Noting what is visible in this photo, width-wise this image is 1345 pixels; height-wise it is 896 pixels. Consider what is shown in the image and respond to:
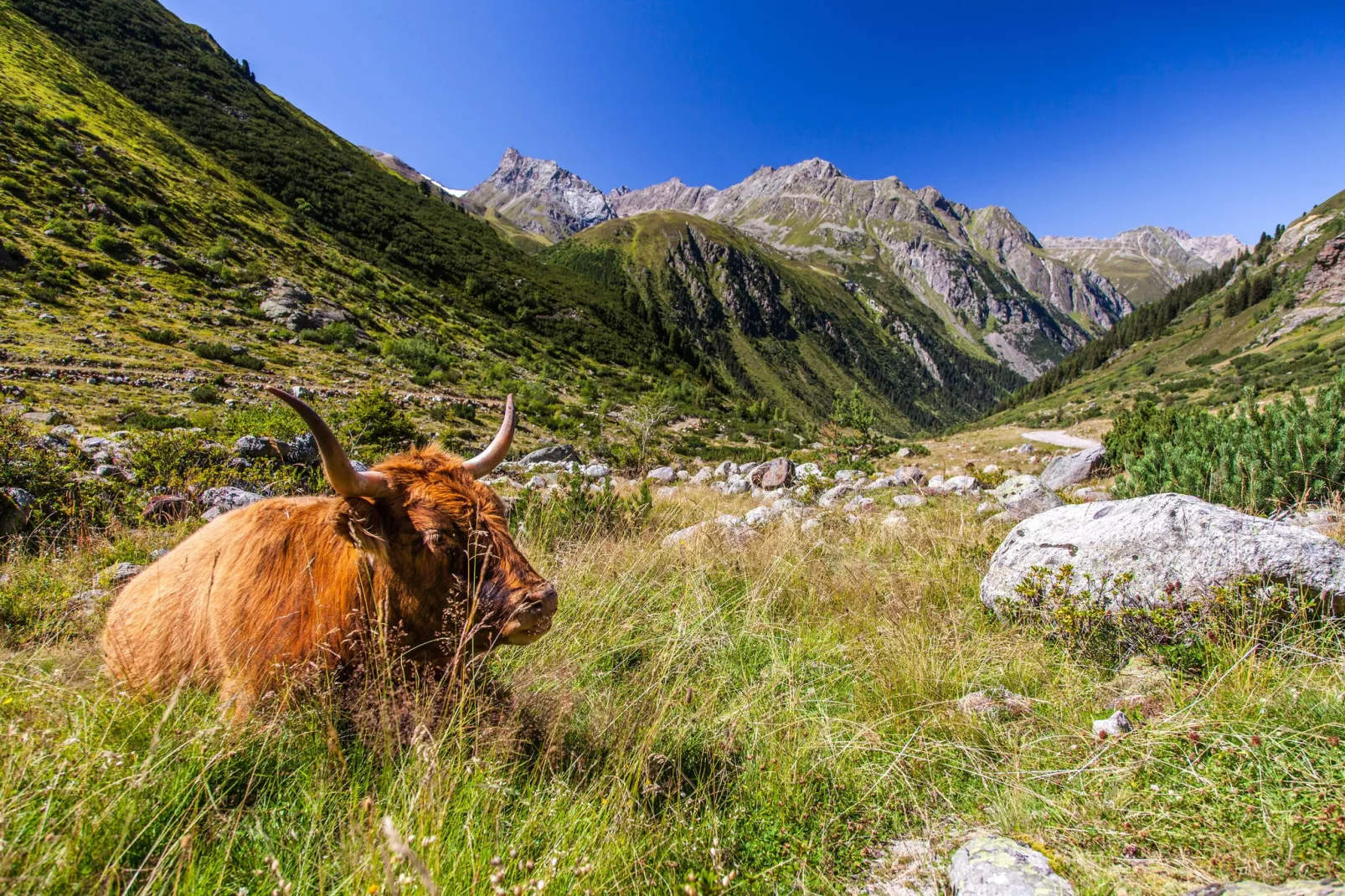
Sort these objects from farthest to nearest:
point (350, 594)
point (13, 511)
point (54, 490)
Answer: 1. point (54, 490)
2. point (13, 511)
3. point (350, 594)

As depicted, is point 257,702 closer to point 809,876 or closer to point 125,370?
point 809,876

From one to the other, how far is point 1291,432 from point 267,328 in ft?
99.5

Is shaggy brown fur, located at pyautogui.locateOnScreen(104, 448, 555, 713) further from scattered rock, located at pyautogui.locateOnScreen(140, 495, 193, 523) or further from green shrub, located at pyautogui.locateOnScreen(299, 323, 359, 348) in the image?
green shrub, located at pyautogui.locateOnScreen(299, 323, 359, 348)

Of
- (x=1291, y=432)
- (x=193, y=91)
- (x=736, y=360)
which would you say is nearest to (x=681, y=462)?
(x=1291, y=432)

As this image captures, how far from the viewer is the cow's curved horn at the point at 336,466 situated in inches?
76.2

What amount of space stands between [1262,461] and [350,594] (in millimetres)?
9525

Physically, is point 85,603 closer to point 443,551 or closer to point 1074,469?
point 443,551

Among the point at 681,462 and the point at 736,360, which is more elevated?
the point at 736,360

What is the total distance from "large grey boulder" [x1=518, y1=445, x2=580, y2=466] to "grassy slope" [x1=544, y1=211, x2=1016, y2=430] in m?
117

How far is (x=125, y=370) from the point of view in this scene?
1352 centimetres

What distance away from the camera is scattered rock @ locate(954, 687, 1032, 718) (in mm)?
2755

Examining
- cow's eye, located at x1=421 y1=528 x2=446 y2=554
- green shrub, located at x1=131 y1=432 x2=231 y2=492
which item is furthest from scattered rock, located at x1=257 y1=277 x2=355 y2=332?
cow's eye, located at x1=421 y1=528 x2=446 y2=554

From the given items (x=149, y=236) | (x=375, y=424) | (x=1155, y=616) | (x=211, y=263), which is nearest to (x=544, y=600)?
Result: (x=1155, y=616)

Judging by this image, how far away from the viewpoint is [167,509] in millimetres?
5824
